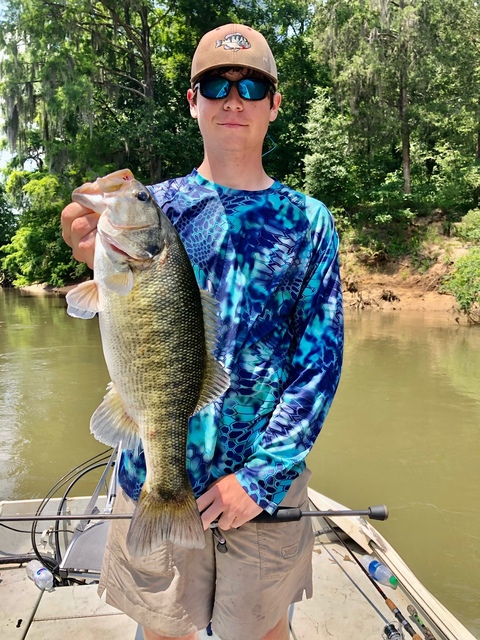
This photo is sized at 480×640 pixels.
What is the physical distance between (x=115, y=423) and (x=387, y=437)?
682cm

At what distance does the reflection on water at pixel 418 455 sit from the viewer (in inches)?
186

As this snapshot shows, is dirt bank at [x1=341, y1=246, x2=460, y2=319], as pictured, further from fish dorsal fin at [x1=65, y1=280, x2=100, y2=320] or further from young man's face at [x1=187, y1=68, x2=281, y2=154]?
fish dorsal fin at [x1=65, y1=280, x2=100, y2=320]

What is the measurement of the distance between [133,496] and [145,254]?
0.74 meters

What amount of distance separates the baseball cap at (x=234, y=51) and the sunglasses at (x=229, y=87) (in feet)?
0.10

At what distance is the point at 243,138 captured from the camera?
1632 mm

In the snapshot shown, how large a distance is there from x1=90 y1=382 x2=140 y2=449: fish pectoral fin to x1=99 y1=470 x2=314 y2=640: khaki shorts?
0.82 ft

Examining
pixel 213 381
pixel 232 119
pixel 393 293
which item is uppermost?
pixel 232 119

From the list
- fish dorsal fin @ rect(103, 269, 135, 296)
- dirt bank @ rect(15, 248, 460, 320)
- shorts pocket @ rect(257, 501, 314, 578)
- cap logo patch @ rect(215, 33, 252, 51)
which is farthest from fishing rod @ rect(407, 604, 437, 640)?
dirt bank @ rect(15, 248, 460, 320)

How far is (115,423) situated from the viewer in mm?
1482

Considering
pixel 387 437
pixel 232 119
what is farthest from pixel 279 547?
pixel 387 437

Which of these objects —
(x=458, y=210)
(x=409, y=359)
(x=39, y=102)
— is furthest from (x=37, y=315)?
(x=458, y=210)

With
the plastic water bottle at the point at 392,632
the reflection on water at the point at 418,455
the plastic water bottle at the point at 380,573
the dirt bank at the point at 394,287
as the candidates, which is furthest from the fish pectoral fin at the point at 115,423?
the dirt bank at the point at 394,287

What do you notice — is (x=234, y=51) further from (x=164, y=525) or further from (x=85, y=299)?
(x=164, y=525)

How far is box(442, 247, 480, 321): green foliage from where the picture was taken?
16.3m
